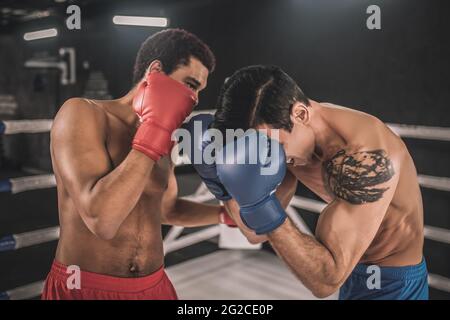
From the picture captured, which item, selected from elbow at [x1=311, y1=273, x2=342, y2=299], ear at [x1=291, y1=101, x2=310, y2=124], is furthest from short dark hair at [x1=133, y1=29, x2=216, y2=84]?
→ elbow at [x1=311, y1=273, x2=342, y2=299]

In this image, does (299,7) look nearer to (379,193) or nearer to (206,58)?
(206,58)

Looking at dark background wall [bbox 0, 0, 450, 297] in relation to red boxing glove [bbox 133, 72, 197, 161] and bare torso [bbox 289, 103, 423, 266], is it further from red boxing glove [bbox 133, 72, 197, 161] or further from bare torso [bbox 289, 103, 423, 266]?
red boxing glove [bbox 133, 72, 197, 161]

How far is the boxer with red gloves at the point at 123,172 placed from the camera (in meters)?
1.03

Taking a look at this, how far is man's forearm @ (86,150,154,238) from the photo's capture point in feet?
3.29

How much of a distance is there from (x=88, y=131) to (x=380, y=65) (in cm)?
168

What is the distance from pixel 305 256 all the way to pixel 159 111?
19.0 inches

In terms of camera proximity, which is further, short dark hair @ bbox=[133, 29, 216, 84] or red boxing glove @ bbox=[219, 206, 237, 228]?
red boxing glove @ bbox=[219, 206, 237, 228]

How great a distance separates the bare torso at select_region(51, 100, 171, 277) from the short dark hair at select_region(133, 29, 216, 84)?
0.52 feet

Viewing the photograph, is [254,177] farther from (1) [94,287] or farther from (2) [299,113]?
(1) [94,287]

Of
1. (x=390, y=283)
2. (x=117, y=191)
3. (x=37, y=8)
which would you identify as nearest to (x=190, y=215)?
(x=117, y=191)

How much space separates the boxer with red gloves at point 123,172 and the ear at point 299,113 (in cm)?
26

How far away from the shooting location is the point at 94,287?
1.21m

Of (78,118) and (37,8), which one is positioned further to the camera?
(37,8)

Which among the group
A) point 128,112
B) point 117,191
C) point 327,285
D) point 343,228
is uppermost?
point 128,112
